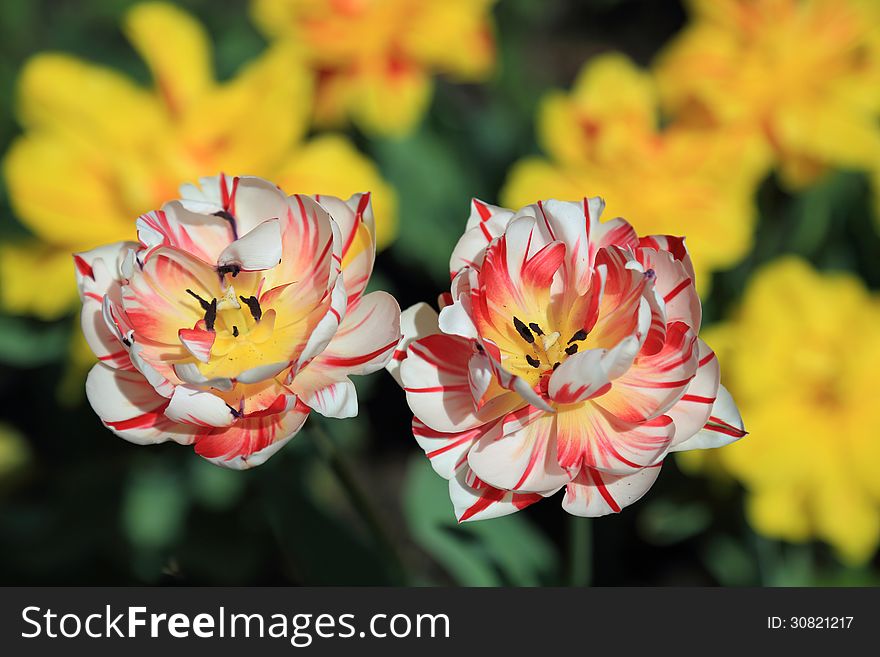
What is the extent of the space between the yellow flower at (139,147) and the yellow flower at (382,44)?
15 cm

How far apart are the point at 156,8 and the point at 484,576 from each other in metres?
0.89

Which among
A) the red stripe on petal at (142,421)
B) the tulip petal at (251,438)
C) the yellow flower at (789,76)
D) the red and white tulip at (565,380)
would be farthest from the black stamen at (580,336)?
the yellow flower at (789,76)

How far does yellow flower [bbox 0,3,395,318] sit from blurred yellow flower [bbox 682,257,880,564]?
0.50 meters

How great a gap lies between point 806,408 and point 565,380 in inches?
26.3

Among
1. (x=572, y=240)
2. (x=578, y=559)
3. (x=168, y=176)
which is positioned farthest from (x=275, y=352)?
(x=168, y=176)

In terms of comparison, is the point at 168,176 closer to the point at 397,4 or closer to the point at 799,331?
the point at 397,4

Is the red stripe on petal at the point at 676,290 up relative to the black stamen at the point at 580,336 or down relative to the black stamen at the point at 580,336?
up

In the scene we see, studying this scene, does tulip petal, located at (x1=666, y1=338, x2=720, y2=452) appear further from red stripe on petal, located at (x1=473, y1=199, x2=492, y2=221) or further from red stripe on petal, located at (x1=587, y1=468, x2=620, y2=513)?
red stripe on petal, located at (x1=473, y1=199, x2=492, y2=221)

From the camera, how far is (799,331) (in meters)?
1.18

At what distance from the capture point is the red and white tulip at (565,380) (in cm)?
64

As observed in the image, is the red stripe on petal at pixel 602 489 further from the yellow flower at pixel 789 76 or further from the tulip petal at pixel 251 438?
the yellow flower at pixel 789 76

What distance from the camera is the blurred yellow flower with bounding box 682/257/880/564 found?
1.12m

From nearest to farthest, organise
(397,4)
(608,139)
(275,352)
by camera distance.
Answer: (275,352)
(608,139)
(397,4)

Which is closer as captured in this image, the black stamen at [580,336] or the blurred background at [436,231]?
the black stamen at [580,336]
